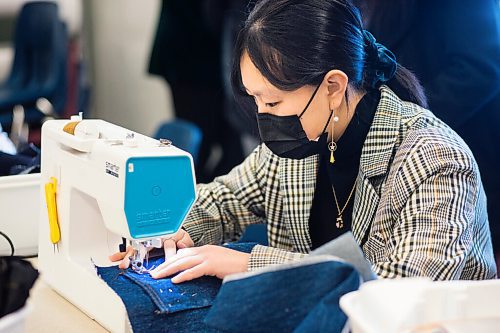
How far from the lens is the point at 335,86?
1691 millimetres

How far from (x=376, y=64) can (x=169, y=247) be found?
57 centimetres

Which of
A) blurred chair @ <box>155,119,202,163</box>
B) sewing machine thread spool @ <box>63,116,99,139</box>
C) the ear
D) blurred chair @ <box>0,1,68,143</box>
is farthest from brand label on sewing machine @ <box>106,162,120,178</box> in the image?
blurred chair @ <box>0,1,68,143</box>

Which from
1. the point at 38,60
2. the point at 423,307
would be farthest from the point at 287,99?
the point at 38,60

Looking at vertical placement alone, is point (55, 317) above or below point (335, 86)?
below

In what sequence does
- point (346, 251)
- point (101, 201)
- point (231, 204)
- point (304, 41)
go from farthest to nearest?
point (231, 204) < point (304, 41) < point (101, 201) < point (346, 251)

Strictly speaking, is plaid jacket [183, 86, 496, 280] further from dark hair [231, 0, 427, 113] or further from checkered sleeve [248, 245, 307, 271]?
dark hair [231, 0, 427, 113]

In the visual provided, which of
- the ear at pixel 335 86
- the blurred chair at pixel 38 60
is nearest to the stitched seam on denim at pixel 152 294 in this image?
the ear at pixel 335 86

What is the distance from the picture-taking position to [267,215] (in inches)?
76.7

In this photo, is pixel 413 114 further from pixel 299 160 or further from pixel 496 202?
pixel 496 202

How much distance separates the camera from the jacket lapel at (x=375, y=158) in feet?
5.57

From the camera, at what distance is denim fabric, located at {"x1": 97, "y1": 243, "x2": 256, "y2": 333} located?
4.66 ft

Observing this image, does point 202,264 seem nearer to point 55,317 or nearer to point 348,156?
point 55,317

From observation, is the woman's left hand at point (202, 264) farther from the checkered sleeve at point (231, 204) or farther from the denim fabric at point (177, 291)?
the checkered sleeve at point (231, 204)

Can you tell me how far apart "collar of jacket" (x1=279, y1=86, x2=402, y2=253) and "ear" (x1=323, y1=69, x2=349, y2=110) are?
0.28 feet
